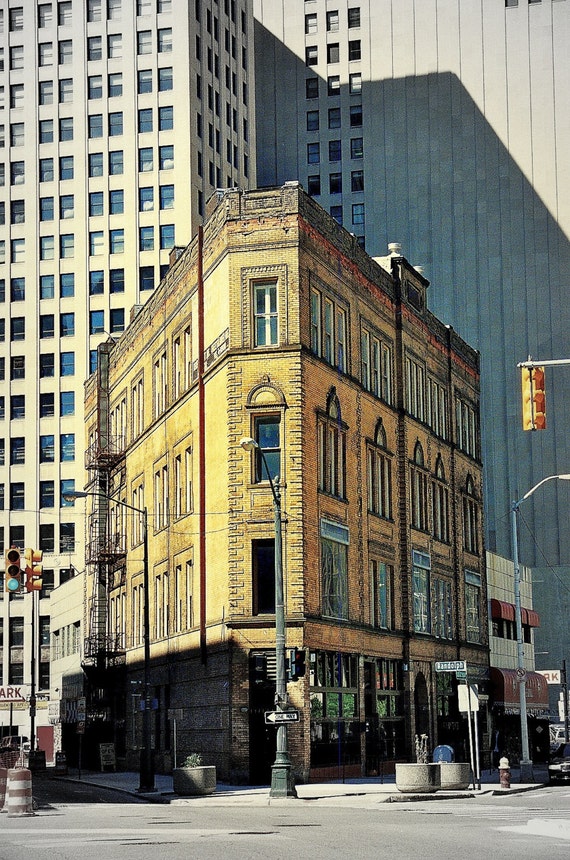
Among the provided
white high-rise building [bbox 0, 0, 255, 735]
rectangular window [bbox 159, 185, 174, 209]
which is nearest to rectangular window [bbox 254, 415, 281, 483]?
white high-rise building [bbox 0, 0, 255, 735]

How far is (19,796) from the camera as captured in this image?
29609 millimetres

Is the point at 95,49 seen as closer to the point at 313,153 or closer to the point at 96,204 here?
the point at 96,204

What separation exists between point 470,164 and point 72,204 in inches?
1415

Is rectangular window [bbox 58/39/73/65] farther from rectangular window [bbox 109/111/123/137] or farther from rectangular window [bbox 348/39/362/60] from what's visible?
rectangular window [bbox 348/39/362/60]

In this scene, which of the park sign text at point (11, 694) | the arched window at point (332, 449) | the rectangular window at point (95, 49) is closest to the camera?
the arched window at point (332, 449)

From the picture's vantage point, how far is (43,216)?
10338 cm

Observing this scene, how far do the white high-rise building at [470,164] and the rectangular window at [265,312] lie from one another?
6657 cm

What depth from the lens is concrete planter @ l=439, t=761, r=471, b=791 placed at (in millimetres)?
37906

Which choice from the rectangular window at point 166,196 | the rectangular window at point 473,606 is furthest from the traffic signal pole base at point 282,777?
the rectangular window at point 166,196

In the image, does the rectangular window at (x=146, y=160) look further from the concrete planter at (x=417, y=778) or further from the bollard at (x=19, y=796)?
the bollard at (x=19, y=796)

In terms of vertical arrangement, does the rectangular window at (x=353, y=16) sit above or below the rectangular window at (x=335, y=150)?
above

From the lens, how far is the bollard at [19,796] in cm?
2959

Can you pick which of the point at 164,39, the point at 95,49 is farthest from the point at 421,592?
the point at 95,49

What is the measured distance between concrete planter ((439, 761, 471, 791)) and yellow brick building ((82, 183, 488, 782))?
4.96m
